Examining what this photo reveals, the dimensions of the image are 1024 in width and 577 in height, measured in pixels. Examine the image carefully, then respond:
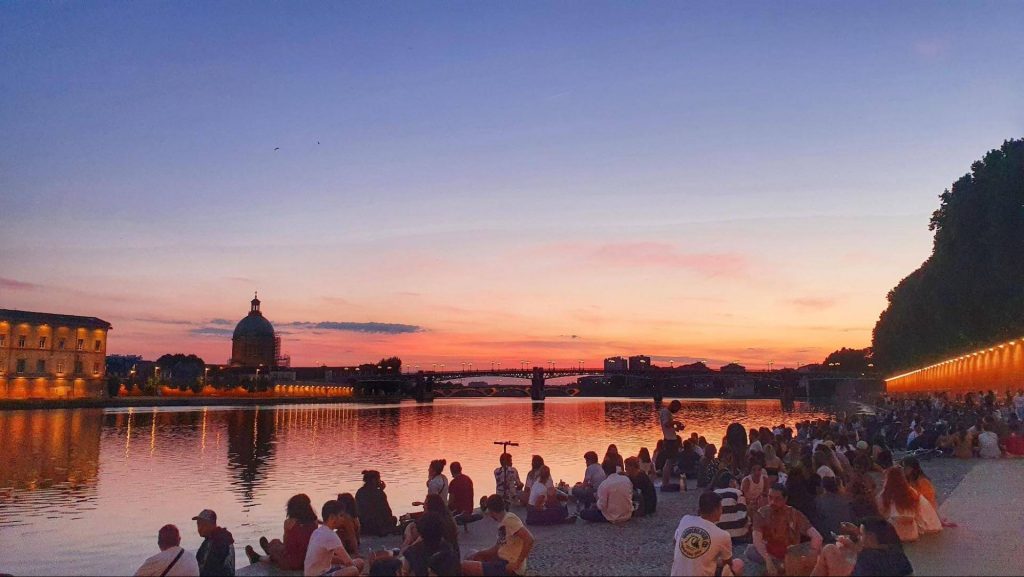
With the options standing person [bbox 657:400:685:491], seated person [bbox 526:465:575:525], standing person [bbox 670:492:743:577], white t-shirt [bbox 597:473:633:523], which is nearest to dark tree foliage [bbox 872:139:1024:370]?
standing person [bbox 657:400:685:491]

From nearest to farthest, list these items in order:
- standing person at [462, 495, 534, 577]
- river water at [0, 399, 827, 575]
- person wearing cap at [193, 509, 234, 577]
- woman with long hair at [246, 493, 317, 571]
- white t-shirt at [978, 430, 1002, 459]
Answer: standing person at [462, 495, 534, 577], person wearing cap at [193, 509, 234, 577], woman with long hair at [246, 493, 317, 571], river water at [0, 399, 827, 575], white t-shirt at [978, 430, 1002, 459]

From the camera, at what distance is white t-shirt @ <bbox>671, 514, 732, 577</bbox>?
1001 cm

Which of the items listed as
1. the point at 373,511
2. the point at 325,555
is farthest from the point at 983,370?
the point at 325,555

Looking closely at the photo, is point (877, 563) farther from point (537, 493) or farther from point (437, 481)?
point (437, 481)

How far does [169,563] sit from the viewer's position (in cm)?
1092

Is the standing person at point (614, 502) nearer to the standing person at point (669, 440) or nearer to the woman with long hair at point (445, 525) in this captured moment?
the standing person at point (669, 440)

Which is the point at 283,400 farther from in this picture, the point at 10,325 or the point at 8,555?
the point at 8,555

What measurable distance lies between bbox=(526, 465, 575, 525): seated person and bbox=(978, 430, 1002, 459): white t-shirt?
1834 cm

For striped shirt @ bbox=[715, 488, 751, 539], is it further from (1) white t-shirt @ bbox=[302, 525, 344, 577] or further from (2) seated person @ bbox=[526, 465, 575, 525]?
(1) white t-shirt @ bbox=[302, 525, 344, 577]

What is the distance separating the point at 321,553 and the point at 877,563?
24.8 ft

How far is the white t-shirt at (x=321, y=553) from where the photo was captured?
12250 millimetres

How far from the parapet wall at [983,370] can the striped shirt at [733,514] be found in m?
49.2

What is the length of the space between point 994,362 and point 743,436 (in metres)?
48.7

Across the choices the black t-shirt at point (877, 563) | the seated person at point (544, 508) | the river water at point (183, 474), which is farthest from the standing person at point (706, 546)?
the river water at point (183, 474)
